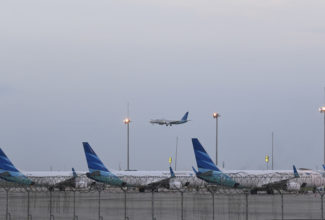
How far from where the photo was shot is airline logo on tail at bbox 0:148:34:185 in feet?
269

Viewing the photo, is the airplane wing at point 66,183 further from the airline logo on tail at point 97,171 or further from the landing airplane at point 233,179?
the landing airplane at point 233,179

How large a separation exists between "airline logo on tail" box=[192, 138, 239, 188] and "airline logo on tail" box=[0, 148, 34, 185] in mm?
21291

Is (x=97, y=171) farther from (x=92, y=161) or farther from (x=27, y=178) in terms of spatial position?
(x=27, y=178)

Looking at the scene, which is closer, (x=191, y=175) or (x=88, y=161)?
(x=88, y=161)

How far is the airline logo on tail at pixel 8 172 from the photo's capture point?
8188 cm

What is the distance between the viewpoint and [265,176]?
3147 inches

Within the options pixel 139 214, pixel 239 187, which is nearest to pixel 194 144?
pixel 239 187

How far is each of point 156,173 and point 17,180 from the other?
18.9 m

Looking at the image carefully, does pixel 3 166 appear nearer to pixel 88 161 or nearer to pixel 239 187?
pixel 88 161

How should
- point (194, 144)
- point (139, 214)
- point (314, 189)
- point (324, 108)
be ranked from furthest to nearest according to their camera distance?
point (324, 108)
point (314, 189)
point (194, 144)
point (139, 214)

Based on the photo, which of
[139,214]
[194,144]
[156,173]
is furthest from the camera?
[156,173]

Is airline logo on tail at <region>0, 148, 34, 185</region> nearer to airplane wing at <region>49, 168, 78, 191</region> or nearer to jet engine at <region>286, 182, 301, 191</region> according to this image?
airplane wing at <region>49, 168, 78, 191</region>

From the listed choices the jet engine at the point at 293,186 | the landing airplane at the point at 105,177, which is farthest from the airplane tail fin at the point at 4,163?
the jet engine at the point at 293,186

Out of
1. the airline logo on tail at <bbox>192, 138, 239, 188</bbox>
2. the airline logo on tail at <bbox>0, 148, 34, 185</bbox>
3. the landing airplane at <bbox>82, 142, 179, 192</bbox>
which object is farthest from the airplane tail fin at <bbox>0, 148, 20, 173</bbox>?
the airline logo on tail at <bbox>192, 138, 239, 188</bbox>
